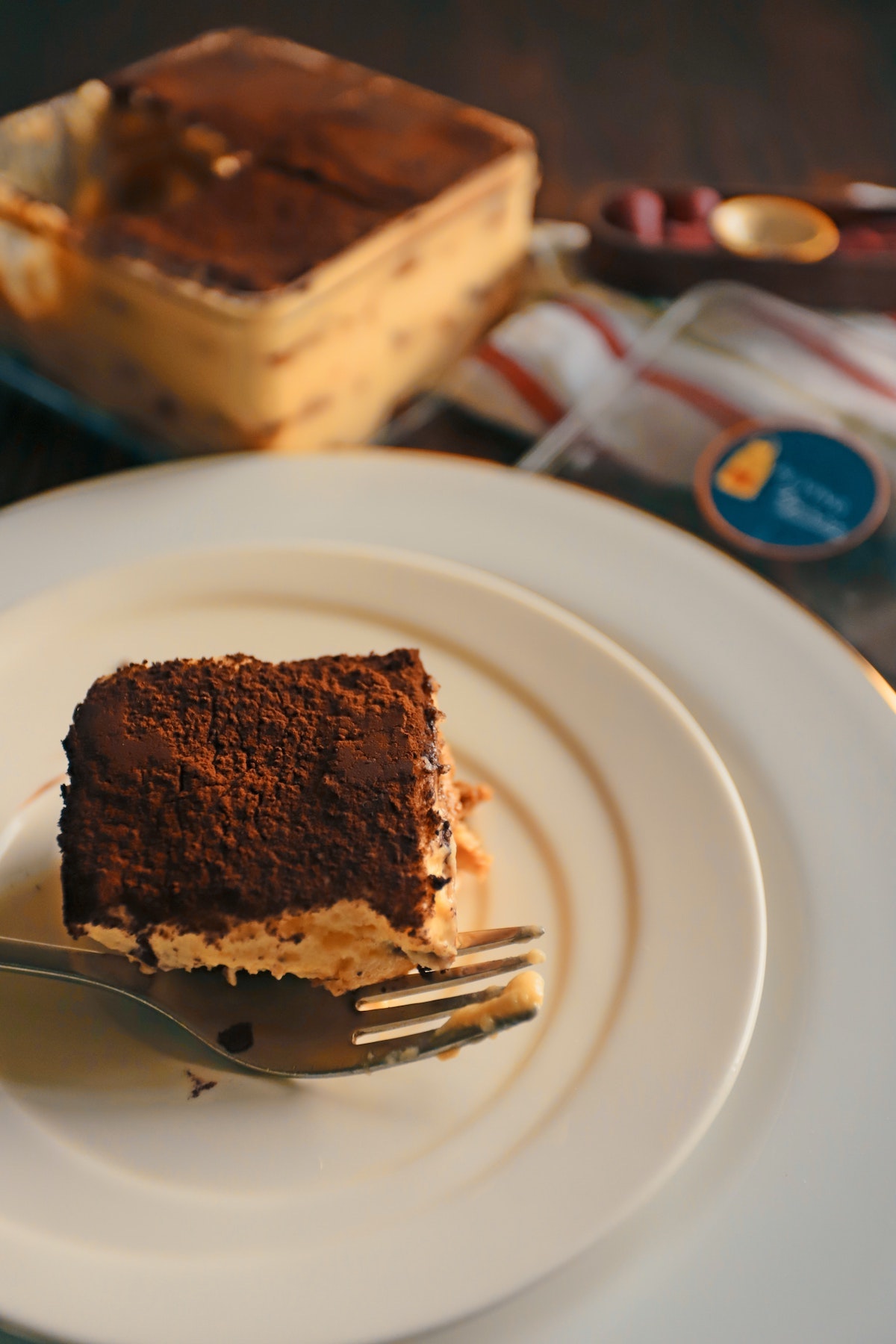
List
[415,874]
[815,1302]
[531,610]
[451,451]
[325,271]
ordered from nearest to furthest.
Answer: [815,1302], [415,874], [531,610], [325,271], [451,451]

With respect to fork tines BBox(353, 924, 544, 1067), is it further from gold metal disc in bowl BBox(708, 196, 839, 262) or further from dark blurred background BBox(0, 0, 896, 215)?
dark blurred background BBox(0, 0, 896, 215)

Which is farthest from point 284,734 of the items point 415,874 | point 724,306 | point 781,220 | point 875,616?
point 781,220

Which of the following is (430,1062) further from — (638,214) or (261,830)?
(638,214)

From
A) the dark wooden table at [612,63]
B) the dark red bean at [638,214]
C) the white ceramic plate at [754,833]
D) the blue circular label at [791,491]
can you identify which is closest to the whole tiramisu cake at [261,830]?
the white ceramic plate at [754,833]

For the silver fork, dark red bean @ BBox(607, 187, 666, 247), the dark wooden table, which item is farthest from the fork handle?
the dark wooden table

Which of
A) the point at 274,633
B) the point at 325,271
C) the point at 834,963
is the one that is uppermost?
the point at 325,271

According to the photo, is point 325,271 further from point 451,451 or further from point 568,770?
point 568,770

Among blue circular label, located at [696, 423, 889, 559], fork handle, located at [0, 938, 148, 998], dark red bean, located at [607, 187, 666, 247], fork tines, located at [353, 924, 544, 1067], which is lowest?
fork handle, located at [0, 938, 148, 998]
